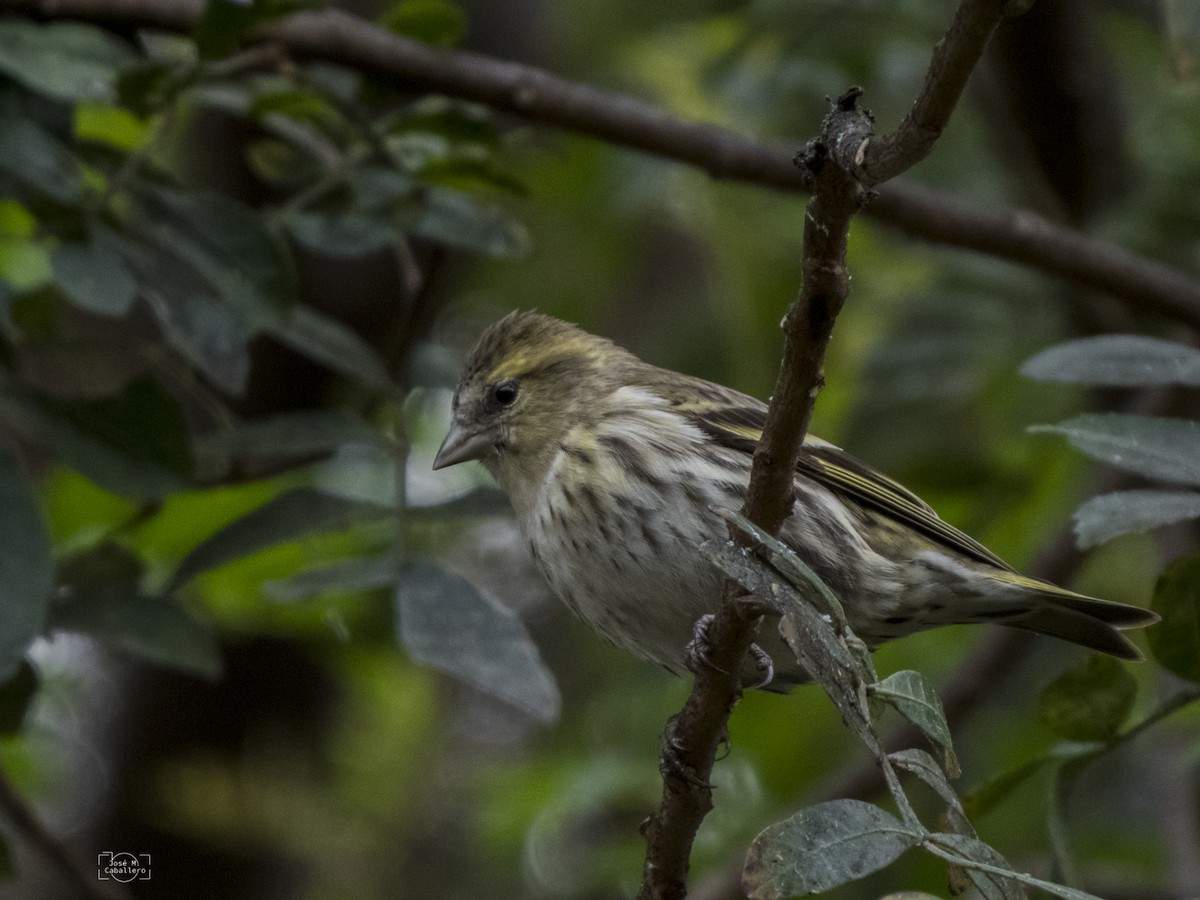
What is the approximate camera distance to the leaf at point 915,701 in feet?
6.03

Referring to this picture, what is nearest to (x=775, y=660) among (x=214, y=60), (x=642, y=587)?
(x=642, y=587)

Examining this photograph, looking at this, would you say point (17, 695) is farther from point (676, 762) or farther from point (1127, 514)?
point (1127, 514)

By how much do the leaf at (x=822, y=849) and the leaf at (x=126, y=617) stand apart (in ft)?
5.39

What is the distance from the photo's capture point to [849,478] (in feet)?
10.8

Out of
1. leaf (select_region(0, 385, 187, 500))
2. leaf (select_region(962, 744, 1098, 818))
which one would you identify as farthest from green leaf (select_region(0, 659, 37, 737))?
leaf (select_region(962, 744, 1098, 818))

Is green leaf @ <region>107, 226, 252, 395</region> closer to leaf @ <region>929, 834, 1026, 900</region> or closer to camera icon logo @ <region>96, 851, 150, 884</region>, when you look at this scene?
camera icon logo @ <region>96, 851, 150, 884</region>

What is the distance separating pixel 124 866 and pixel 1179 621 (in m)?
3.61

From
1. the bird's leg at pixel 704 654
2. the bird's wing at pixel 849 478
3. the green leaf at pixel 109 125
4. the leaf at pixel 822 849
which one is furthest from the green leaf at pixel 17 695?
the leaf at pixel 822 849

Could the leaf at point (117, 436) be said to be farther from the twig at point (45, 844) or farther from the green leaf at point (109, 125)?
the green leaf at point (109, 125)

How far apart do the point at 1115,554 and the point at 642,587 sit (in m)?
2.91

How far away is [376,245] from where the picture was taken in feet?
11.6

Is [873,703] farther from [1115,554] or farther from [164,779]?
[164,779]

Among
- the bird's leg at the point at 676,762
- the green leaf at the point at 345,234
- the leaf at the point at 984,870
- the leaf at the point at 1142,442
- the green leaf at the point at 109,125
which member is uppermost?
the green leaf at the point at 109,125

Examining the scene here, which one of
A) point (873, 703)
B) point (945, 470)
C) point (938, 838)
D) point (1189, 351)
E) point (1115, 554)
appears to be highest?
point (1115, 554)
